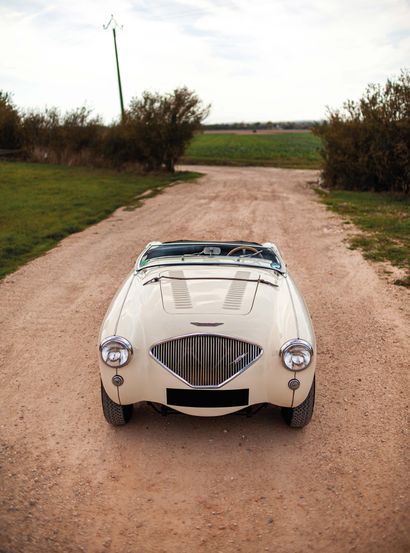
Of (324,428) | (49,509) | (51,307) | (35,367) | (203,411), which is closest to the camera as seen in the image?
(49,509)

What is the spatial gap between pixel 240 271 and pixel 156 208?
11.8 meters

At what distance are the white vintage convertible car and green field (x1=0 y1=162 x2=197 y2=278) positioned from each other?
19.4 ft

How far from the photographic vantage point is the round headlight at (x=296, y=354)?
4180 mm

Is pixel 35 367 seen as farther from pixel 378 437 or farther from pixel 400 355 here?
pixel 400 355

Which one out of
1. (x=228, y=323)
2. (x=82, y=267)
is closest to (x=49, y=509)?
(x=228, y=323)

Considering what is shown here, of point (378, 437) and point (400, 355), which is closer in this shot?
point (378, 437)

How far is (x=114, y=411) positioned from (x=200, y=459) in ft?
2.82

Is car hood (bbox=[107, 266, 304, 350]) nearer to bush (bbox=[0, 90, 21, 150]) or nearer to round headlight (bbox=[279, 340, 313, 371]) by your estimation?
round headlight (bbox=[279, 340, 313, 371])

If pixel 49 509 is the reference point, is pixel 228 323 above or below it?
above

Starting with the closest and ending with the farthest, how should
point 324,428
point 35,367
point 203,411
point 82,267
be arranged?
1. point 203,411
2. point 324,428
3. point 35,367
4. point 82,267

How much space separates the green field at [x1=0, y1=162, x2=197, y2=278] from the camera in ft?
39.0

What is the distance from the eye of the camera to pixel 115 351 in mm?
4270

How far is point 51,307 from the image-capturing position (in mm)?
7742

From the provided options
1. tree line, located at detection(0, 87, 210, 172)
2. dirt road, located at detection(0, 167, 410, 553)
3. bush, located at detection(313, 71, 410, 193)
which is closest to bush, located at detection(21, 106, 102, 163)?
tree line, located at detection(0, 87, 210, 172)
